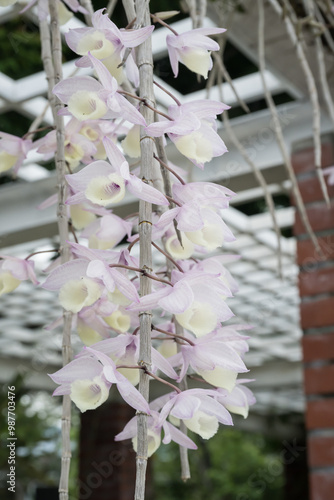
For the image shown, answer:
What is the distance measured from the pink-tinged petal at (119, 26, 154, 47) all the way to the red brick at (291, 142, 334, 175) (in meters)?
1.75

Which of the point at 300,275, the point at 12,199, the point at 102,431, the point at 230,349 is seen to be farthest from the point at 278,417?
the point at 230,349

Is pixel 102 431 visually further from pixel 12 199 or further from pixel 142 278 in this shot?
pixel 142 278

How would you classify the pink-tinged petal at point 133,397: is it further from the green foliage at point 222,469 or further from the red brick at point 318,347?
the green foliage at point 222,469

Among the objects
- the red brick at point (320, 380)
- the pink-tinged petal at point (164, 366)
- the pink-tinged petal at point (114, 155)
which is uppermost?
the red brick at point (320, 380)

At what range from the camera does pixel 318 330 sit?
1.99 m

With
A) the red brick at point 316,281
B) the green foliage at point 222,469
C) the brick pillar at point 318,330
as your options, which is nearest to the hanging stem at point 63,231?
the brick pillar at point 318,330

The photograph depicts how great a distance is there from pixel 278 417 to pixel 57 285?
8589 mm

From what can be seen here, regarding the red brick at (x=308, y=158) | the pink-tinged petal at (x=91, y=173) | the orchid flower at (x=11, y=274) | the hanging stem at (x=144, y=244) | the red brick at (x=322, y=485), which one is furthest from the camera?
the red brick at (x=308, y=158)

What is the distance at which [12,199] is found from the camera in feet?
10.0

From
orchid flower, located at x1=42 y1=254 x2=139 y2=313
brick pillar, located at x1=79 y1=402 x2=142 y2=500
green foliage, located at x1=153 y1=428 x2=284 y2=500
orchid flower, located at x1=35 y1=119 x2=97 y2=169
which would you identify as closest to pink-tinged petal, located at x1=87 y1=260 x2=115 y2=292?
orchid flower, located at x1=42 y1=254 x2=139 y2=313

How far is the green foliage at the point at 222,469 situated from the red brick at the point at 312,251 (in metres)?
7.06

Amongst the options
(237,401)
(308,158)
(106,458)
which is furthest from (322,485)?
(106,458)

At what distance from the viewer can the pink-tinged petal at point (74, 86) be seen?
488 millimetres

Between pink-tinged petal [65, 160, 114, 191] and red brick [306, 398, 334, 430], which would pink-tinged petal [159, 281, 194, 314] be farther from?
red brick [306, 398, 334, 430]
